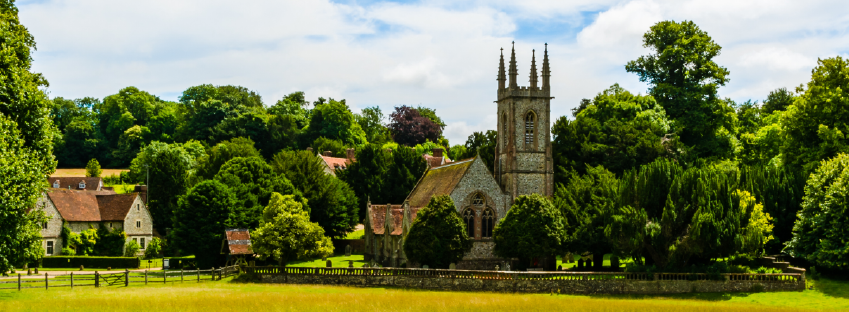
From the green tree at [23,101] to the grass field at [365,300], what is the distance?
6243 millimetres

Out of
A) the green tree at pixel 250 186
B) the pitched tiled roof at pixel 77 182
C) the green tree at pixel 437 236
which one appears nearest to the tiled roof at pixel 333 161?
the pitched tiled roof at pixel 77 182

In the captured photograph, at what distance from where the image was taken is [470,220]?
2228 inches

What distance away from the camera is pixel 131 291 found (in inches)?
1641

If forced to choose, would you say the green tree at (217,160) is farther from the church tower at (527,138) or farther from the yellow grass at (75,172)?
the yellow grass at (75,172)

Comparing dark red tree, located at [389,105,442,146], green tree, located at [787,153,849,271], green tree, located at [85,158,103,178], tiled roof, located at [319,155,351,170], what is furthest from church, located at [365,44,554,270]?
dark red tree, located at [389,105,442,146]

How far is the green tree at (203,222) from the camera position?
58.2 metres

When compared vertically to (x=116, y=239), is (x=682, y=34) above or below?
above

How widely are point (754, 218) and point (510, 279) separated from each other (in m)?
13.5

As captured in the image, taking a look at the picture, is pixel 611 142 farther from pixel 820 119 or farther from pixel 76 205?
pixel 76 205

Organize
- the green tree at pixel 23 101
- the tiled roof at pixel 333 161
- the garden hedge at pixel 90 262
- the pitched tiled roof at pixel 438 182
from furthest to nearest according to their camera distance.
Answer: the tiled roof at pixel 333 161 → the garden hedge at pixel 90 262 → the pitched tiled roof at pixel 438 182 → the green tree at pixel 23 101

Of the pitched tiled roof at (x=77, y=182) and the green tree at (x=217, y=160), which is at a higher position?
→ the green tree at (x=217, y=160)

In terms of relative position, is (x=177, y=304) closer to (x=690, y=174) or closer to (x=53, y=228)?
(x=690, y=174)

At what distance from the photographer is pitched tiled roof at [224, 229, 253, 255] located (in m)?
55.4

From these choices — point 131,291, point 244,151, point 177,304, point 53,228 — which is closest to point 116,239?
point 53,228
